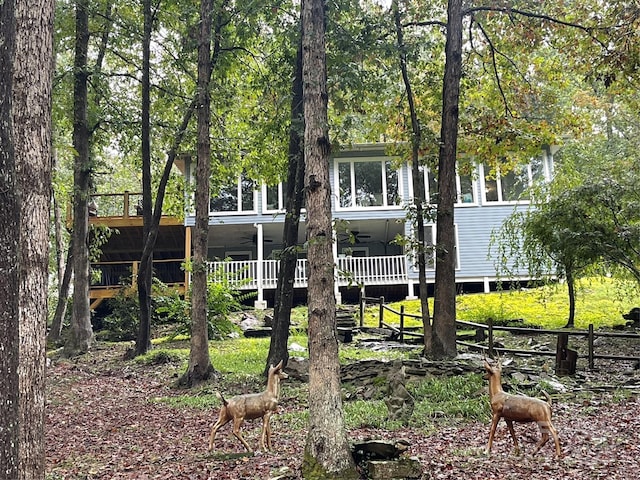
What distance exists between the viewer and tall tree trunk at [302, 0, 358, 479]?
530cm

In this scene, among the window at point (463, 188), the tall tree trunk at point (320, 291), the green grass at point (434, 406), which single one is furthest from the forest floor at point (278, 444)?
the window at point (463, 188)

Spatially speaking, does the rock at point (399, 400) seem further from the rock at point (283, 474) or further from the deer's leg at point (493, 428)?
the rock at point (283, 474)

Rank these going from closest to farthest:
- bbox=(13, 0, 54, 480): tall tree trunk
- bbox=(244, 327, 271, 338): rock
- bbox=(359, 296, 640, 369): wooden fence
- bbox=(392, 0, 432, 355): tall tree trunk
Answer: bbox=(13, 0, 54, 480): tall tree trunk < bbox=(359, 296, 640, 369): wooden fence < bbox=(392, 0, 432, 355): tall tree trunk < bbox=(244, 327, 271, 338): rock

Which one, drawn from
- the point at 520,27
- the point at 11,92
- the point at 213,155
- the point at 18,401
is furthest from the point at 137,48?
the point at 18,401

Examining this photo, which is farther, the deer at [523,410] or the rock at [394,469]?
the deer at [523,410]

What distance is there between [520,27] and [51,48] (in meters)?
12.5

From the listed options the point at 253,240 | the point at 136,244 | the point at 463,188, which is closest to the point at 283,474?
the point at 463,188

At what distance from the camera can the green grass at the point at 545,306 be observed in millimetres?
17859

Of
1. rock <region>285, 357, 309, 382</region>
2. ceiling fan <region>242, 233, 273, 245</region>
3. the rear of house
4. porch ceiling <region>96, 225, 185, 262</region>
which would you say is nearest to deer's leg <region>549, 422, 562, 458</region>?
rock <region>285, 357, 309, 382</region>

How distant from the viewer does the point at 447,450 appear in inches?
248

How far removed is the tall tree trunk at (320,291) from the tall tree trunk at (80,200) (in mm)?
11095

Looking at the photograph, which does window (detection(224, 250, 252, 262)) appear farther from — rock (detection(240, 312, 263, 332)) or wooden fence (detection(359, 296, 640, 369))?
wooden fence (detection(359, 296, 640, 369))

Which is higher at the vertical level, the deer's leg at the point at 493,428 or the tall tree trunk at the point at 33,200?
the tall tree trunk at the point at 33,200

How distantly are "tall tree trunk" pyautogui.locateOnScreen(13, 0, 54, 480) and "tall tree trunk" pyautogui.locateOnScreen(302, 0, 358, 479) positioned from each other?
244 centimetres
